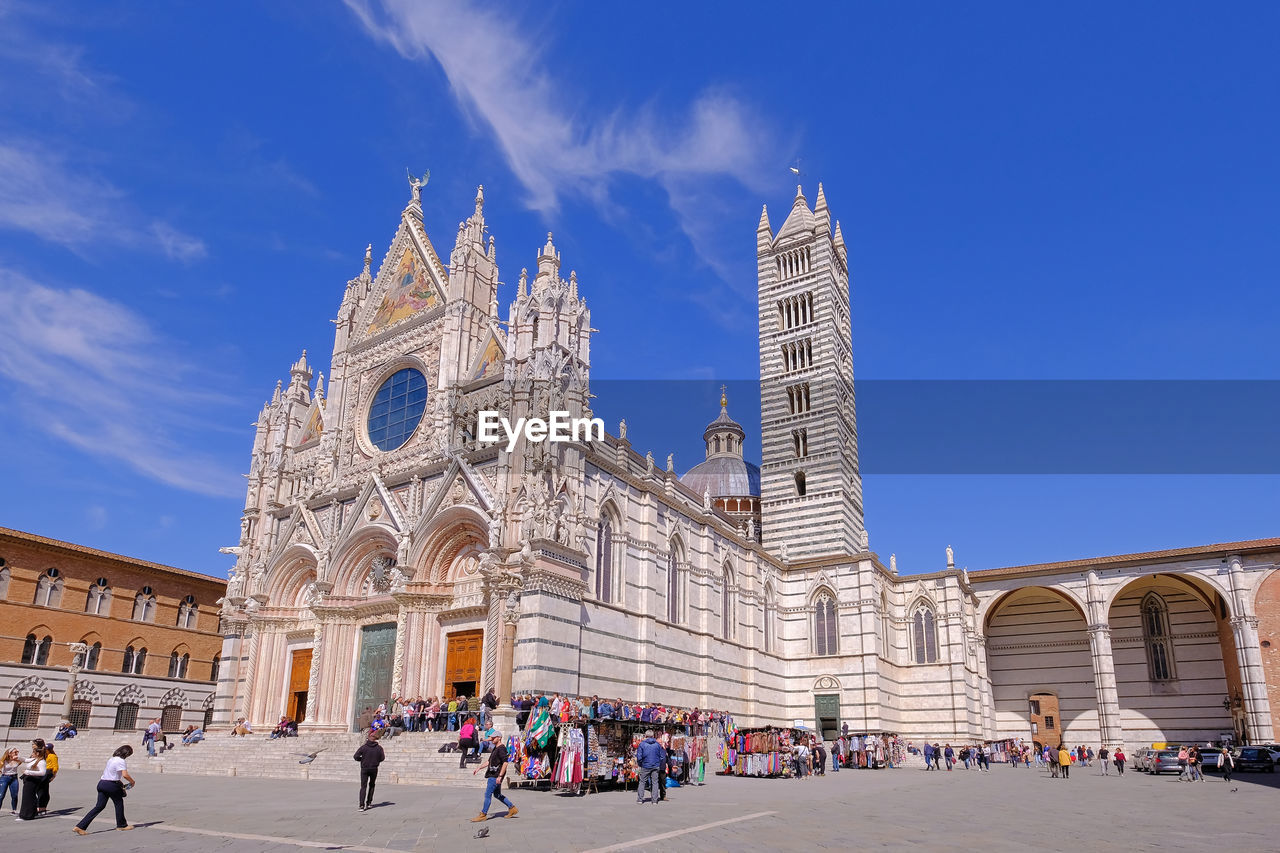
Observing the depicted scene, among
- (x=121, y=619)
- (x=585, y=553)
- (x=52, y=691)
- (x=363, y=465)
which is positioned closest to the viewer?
(x=585, y=553)

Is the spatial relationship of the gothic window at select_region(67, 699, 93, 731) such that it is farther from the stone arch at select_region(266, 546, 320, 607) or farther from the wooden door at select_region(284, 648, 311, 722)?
the wooden door at select_region(284, 648, 311, 722)

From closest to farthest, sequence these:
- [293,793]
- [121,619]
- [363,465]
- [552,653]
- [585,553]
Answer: [293,793]
[552,653]
[585,553]
[363,465]
[121,619]

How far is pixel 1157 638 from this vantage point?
47.4m

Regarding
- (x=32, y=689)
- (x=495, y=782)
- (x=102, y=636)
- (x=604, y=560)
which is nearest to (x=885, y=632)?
(x=604, y=560)

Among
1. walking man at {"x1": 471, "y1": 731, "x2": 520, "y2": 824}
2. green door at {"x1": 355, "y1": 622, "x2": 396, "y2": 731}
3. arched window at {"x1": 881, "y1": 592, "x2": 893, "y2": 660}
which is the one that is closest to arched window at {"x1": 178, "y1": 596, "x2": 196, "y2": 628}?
green door at {"x1": 355, "y1": 622, "x2": 396, "y2": 731}

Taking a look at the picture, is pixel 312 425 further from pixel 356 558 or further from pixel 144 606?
pixel 144 606

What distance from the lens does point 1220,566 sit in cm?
4266

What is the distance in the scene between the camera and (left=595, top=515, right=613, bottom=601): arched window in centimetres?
2950

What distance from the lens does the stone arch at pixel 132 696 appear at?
3809 centimetres

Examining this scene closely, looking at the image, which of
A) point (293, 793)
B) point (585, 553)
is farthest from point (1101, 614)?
point (293, 793)

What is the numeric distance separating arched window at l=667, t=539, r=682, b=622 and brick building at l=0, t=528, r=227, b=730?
76.6 feet

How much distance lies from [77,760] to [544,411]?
18409mm

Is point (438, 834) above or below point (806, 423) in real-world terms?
below

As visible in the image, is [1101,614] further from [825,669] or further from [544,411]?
[544,411]
